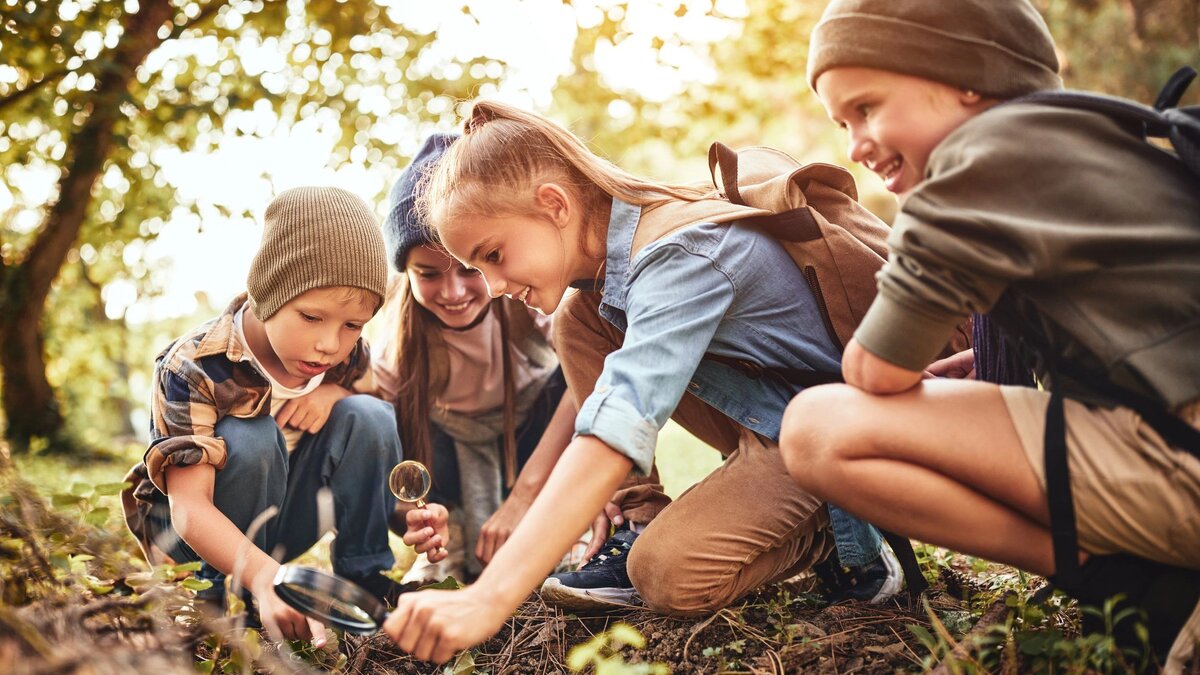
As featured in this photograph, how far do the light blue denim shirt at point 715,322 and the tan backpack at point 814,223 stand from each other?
0.11ft

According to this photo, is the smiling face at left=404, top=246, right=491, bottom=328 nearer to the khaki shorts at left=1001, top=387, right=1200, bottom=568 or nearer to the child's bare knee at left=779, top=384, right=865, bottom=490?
the child's bare knee at left=779, top=384, right=865, bottom=490

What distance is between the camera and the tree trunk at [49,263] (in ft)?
17.1

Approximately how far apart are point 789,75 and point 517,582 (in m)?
9.04

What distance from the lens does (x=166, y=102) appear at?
5258mm

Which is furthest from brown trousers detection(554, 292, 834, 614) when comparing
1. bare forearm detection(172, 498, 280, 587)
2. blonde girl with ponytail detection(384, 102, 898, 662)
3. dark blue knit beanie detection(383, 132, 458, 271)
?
dark blue knit beanie detection(383, 132, 458, 271)

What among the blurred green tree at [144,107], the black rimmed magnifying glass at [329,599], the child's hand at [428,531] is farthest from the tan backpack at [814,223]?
the blurred green tree at [144,107]

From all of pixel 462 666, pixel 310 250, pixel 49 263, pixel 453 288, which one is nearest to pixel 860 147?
pixel 462 666

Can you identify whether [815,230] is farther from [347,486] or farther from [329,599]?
[347,486]

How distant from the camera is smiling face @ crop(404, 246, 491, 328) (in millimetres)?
3105

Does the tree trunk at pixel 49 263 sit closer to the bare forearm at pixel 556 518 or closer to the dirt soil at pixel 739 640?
the dirt soil at pixel 739 640

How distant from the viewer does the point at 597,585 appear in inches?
94.6

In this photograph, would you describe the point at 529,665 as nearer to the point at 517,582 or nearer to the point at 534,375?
the point at 517,582

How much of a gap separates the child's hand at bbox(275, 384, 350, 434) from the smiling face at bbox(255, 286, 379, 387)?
13cm

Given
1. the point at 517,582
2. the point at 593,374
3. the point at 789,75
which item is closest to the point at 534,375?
the point at 593,374
